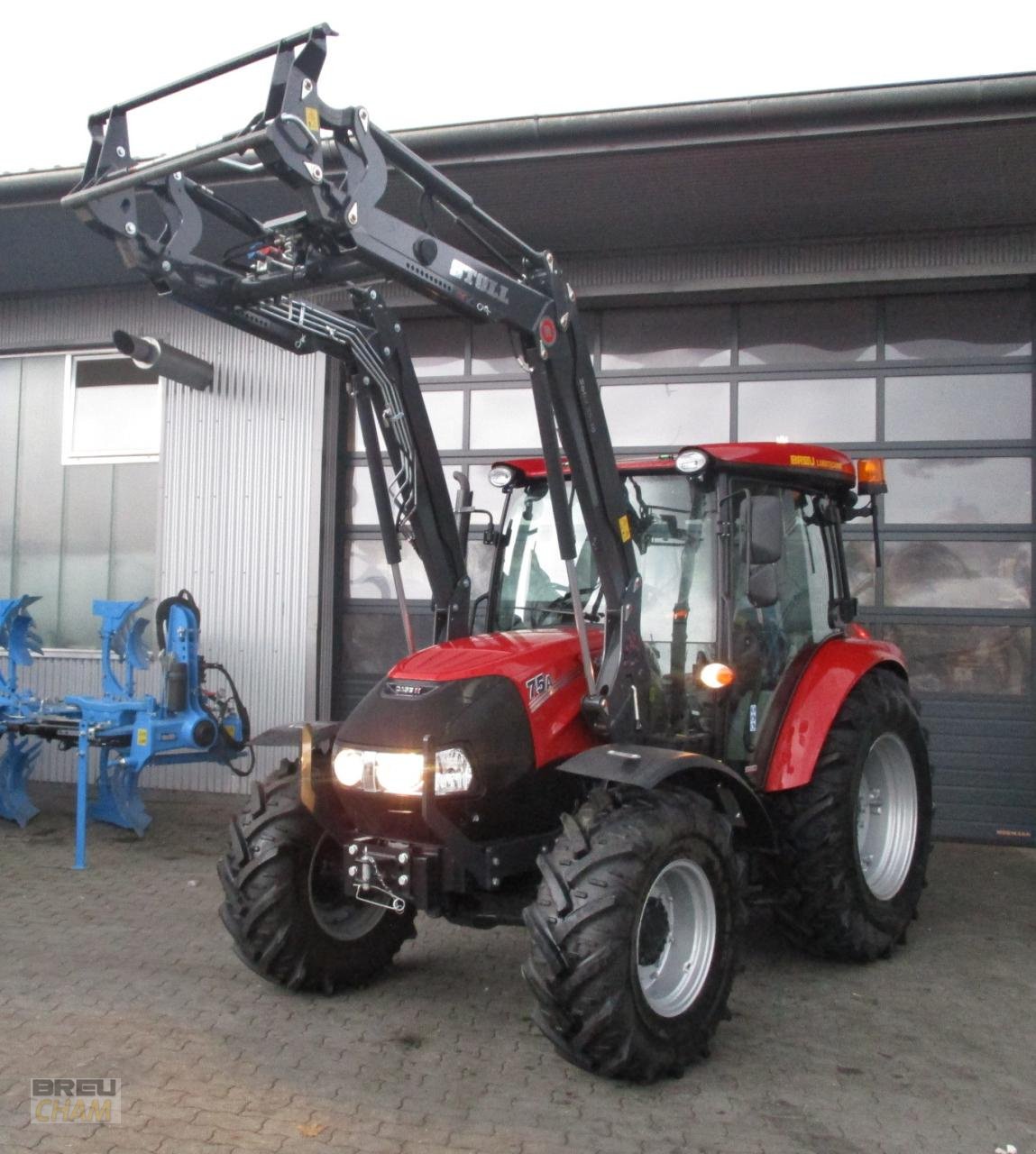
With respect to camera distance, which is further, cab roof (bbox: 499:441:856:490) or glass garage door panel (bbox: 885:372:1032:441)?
glass garage door panel (bbox: 885:372:1032:441)

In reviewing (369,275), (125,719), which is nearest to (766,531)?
(369,275)

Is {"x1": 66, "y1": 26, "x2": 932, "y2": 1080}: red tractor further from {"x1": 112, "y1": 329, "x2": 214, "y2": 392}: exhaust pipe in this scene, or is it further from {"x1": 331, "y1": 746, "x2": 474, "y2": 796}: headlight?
{"x1": 112, "y1": 329, "x2": 214, "y2": 392}: exhaust pipe

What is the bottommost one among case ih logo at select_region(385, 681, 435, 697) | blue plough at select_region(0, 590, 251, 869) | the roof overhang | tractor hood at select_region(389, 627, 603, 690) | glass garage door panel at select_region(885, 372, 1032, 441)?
blue plough at select_region(0, 590, 251, 869)

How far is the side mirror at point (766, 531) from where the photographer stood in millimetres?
4426

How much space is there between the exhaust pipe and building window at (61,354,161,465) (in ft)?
2.05

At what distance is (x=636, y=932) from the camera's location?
363cm

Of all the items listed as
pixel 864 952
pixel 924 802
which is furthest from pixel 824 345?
pixel 864 952

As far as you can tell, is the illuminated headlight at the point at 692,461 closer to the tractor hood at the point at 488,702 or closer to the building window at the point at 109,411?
the tractor hood at the point at 488,702

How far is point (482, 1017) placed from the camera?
4332 millimetres

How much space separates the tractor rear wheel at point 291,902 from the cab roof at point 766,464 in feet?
5.76

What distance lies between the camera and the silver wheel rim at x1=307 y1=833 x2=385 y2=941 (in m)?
4.44

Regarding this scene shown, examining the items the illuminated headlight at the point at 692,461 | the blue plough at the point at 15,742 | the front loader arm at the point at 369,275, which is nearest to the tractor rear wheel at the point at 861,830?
the front loader arm at the point at 369,275

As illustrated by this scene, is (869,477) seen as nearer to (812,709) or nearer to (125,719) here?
(812,709)

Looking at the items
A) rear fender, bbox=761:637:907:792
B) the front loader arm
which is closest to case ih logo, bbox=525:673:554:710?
the front loader arm
